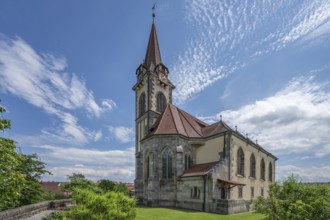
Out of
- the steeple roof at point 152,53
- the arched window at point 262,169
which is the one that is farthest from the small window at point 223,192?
the steeple roof at point 152,53

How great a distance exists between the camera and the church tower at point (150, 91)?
3284 cm

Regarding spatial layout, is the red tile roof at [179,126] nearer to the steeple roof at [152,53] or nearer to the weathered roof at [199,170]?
the weathered roof at [199,170]

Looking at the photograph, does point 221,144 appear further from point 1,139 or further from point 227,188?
point 1,139

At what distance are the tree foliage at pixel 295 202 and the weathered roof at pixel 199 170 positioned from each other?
10.6 meters

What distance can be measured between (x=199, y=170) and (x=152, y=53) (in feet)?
76.2

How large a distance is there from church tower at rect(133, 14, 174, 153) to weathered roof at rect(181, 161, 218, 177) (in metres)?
10.1

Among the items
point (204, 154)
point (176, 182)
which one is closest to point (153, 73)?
point (204, 154)

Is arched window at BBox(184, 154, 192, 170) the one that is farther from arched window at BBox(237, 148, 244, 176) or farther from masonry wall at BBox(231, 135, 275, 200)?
arched window at BBox(237, 148, 244, 176)

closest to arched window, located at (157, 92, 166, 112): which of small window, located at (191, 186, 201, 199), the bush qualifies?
small window, located at (191, 186, 201, 199)

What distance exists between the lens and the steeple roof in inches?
1457

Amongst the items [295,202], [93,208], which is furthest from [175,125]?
[93,208]

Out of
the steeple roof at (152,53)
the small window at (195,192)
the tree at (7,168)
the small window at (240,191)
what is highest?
the steeple roof at (152,53)

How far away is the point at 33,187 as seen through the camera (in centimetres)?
1691

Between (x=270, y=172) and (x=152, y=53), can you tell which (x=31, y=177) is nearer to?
(x=152, y=53)
